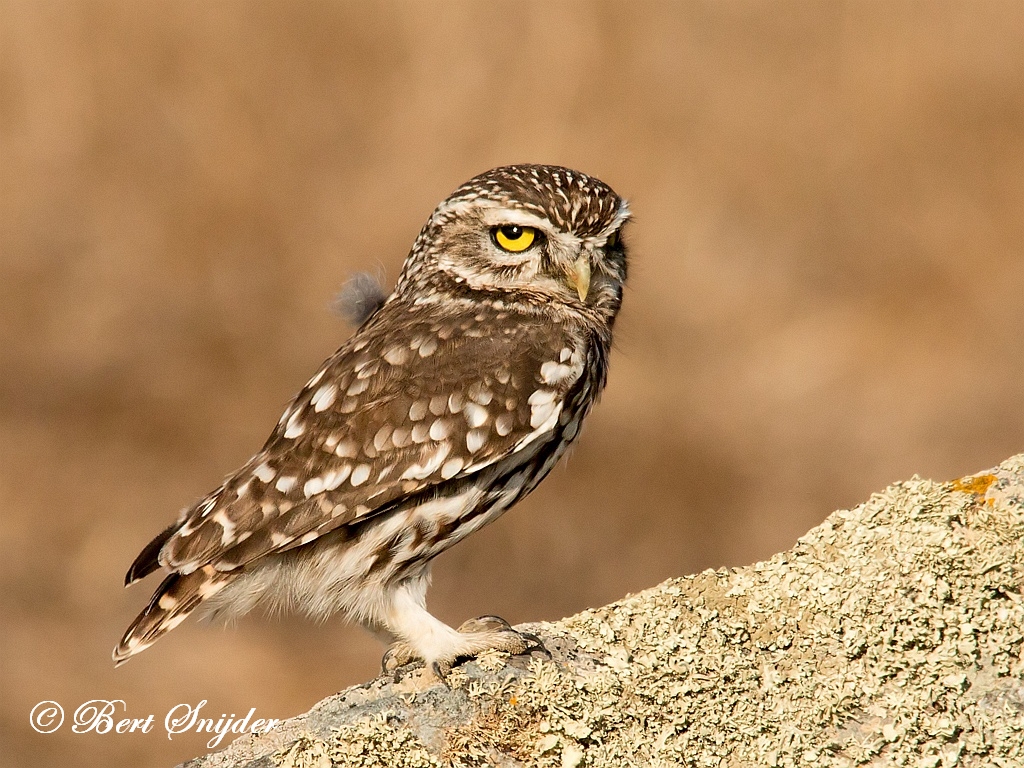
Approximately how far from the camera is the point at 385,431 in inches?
119

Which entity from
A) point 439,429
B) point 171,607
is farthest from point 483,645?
point 171,607

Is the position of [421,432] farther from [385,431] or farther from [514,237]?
[514,237]

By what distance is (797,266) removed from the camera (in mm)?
6836

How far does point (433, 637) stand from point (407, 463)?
0.44m

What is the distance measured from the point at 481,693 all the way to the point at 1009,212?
5.49 meters

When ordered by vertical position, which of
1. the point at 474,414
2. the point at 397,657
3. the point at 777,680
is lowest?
the point at 777,680

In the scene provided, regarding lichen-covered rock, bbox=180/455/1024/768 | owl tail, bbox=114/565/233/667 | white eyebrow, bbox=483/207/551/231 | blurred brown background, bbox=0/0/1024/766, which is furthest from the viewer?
blurred brown background, bbox=0/0/1024/766

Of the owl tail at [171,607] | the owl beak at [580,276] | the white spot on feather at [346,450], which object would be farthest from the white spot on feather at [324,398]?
the owl beak at [580,276]

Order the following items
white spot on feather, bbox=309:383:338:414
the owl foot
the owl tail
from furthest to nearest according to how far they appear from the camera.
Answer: white spot on feather, bbox=309:383:338:414, the owl tail, the owl foot

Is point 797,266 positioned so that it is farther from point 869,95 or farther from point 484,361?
point 484,361

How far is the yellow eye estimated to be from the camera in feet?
11.3

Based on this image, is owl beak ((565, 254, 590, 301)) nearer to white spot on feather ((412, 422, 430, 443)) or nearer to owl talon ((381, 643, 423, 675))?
white spot on feather ((412, 422, 430, 443))

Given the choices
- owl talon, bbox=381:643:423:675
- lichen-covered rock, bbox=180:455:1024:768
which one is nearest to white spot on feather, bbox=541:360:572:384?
lichen-covered rock, bbox=180:455:1024:768

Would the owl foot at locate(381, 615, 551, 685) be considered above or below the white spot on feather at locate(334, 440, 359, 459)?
below
